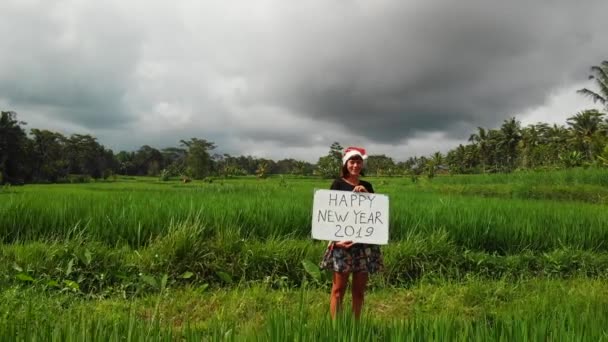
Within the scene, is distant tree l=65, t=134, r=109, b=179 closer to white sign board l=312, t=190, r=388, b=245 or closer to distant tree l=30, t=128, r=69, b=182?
distant tree l=30, t=128, r=69, b=182

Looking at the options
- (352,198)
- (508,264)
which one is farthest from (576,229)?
(352,198)

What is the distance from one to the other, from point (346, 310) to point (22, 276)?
9.25 feet

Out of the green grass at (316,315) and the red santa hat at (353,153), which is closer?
the green grass at (316,315)

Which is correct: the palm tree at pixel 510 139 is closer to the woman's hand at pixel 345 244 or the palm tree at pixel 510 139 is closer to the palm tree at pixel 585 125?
the palm tree at pixel 585 125

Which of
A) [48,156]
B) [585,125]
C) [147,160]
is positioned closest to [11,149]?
[48,156]

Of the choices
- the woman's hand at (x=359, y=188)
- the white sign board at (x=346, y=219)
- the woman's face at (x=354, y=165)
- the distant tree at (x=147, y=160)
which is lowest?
the white sign board at (x=346, y=219)

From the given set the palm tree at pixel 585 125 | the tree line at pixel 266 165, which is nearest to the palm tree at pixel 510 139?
the tree line at pixel 266 165

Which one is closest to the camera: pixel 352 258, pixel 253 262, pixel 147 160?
pixel 352 258

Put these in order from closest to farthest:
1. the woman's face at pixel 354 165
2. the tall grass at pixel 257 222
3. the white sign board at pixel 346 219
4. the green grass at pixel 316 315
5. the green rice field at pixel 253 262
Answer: the green grass at pixel 316 315, the white sign board at pixel 346 219, the woman's face at pixel 354 165, the green rice field at pixel 253 262, the tall grass at pixel 257 222

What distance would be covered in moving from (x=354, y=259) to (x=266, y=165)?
167 feet

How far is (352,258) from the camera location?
116 inches

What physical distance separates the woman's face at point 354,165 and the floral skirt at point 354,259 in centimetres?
53

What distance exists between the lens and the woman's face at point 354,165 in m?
2.99

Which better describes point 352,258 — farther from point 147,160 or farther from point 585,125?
point 147,160
